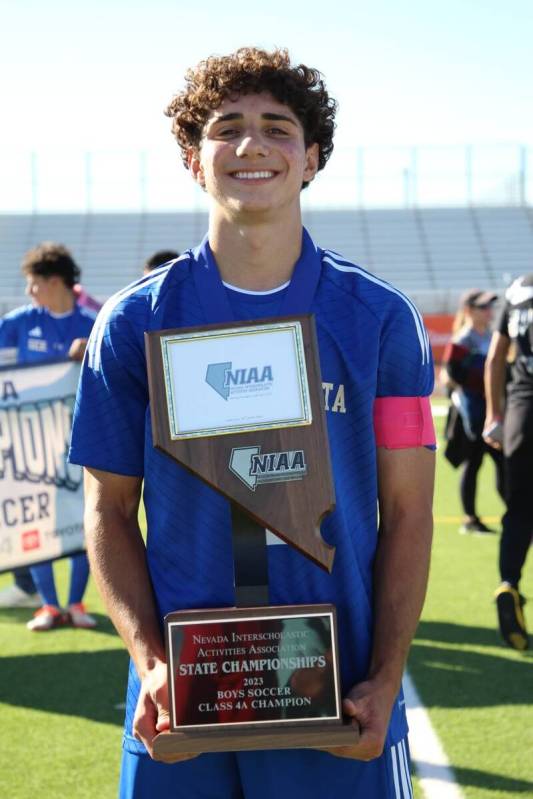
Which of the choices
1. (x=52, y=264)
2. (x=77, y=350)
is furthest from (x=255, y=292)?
(x=52, y=264)

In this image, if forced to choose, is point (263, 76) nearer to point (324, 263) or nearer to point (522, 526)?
point (324, 263)

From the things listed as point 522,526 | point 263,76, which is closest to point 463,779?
point 522,526

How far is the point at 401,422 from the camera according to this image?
2.03m

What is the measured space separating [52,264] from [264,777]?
4622mm

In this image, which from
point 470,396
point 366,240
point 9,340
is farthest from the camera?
point 366,240

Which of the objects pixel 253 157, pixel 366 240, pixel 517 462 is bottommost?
pixel 366 240

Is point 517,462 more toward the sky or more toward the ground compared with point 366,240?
more toward the sky

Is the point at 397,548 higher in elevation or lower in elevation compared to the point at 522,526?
higher

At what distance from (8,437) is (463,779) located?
3.14 meters

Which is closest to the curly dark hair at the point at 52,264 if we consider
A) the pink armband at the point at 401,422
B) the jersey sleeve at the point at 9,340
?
the jersey sleeve at the point at 9,340

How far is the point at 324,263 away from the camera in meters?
2.12

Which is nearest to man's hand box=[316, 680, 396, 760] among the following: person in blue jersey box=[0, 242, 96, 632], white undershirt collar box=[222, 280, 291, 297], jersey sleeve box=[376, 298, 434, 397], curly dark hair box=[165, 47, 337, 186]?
jersey sleeve box=[376, 298, 434, 397]

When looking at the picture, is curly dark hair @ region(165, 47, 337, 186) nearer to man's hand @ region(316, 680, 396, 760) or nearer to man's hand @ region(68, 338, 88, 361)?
man's hand @ region(316, 680, 396, 760)

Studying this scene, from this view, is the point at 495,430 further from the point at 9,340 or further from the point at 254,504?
the point at 254,504
